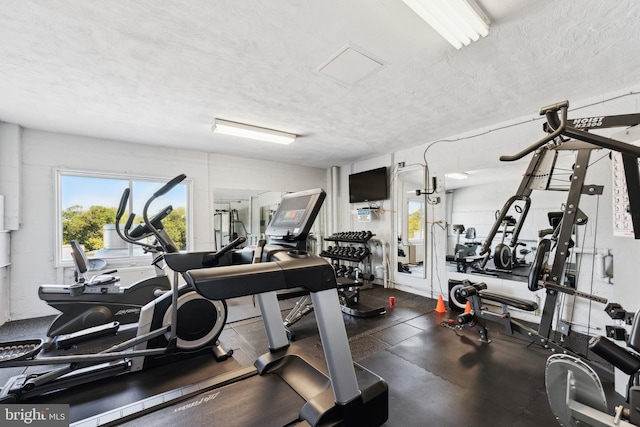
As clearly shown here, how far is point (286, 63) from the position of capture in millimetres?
2293

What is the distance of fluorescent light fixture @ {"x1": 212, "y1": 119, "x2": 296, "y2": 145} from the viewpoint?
11.7 feet

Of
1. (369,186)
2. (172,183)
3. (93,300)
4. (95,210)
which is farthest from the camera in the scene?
(369,186)

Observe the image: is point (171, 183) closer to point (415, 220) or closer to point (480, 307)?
point (480, 307)

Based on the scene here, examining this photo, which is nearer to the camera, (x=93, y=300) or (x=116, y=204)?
(x=93, y=300)

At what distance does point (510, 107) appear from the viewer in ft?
10.5

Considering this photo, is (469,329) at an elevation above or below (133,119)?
below

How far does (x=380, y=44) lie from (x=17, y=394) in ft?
12.1

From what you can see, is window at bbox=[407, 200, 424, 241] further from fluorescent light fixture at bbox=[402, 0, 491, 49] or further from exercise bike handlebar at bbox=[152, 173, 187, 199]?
exercise bike handlebar at bbox=[152, 173, 187, 199]

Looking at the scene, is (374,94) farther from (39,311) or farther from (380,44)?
(39,311)

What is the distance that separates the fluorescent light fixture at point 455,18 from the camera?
1594mm

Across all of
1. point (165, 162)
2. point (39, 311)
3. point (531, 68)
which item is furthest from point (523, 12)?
point (39, 311)

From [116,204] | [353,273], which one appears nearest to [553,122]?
[353,273]

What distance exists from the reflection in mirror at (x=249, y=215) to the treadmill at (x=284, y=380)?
357cm

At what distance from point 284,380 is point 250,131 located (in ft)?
10.2
